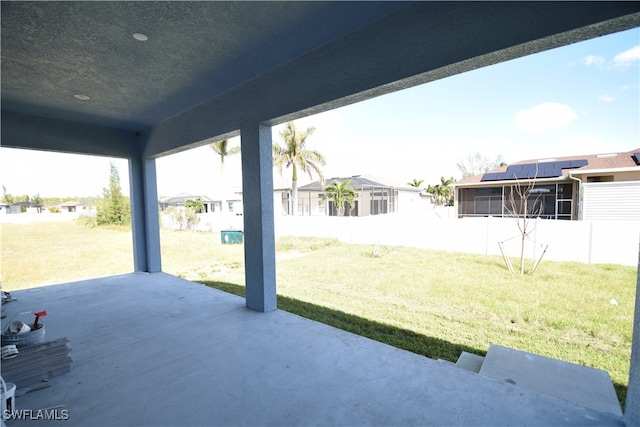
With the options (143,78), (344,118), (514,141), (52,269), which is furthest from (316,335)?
(344,118)

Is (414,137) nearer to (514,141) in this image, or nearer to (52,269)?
(514,141)

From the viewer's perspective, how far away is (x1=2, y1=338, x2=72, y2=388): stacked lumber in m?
2.03

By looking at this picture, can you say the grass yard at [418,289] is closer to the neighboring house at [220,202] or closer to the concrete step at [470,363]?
the concrete step at [470,363]

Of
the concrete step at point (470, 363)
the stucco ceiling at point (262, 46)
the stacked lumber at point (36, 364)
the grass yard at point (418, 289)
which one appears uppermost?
the stucco ceiling at point (262, 46)

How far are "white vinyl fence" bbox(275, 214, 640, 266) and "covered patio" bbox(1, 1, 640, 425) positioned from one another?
429cm

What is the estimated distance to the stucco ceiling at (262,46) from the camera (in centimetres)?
172

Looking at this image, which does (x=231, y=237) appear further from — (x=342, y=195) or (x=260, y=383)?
(x=260, y=383)

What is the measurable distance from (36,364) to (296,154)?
46.8 ft

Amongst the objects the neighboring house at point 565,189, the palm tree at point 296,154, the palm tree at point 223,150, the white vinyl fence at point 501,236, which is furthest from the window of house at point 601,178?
the palm tree at point 223,150

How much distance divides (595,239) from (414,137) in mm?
16037

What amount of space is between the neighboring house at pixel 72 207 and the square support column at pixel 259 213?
8.01 meters

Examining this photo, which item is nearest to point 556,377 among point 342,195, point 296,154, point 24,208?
point 24,208

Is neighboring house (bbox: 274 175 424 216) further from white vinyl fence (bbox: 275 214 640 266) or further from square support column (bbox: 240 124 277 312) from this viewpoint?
square support column (bbox: 240 124 277 312)

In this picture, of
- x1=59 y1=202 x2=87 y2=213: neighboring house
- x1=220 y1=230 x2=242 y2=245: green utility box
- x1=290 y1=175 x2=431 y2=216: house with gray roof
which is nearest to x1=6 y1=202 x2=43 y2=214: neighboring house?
x1=59 y1=202 x2=87 y2=213: neighboring house
